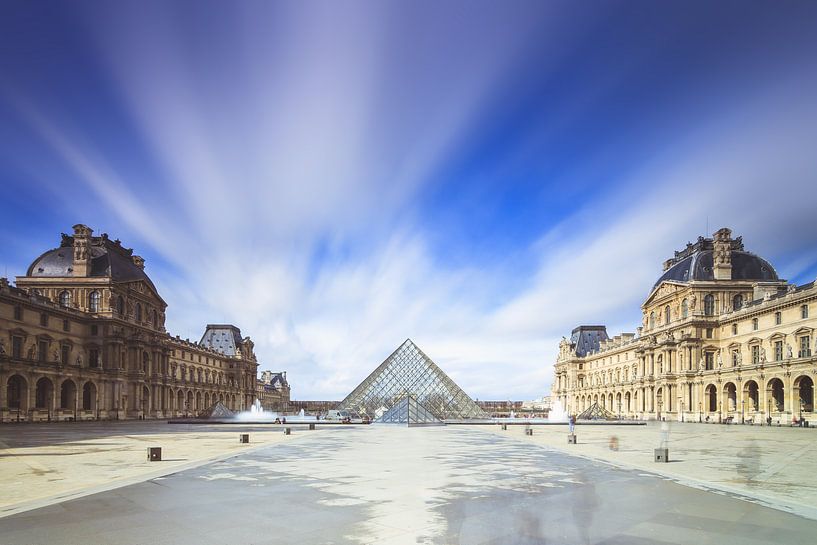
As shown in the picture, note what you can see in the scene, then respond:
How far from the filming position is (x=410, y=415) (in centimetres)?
3947

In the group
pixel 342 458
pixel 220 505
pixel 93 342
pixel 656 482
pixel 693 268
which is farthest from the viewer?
pixel 693 268

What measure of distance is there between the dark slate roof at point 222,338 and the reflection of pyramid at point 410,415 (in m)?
54.9

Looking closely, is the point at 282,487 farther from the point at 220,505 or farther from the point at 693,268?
the point at 693,268

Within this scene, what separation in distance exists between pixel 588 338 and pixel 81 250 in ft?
228

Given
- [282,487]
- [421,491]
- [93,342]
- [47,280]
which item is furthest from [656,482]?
[47,280]

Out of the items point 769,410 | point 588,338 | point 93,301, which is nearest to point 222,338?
point 93,301

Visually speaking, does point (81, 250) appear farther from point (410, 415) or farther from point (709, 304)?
point (709, 304)

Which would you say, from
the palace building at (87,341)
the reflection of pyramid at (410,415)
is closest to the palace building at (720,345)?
the reflection of pyramid at (410,415)

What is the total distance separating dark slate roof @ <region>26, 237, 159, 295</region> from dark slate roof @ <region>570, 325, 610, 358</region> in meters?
62.8

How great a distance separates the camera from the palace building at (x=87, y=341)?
131 feet

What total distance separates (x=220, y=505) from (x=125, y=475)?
14.2 feet

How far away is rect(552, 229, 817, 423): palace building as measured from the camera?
134 feet

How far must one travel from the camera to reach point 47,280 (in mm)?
50562

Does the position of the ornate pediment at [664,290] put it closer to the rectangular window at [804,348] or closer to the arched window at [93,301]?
the rectangular window at [804,348]
